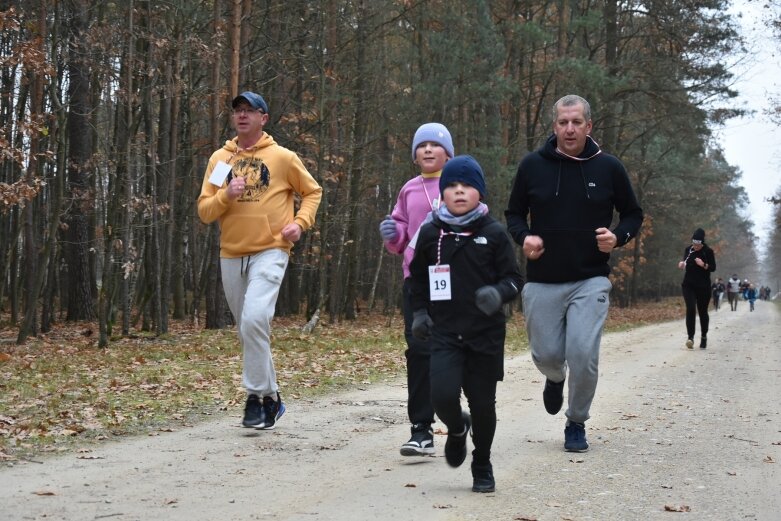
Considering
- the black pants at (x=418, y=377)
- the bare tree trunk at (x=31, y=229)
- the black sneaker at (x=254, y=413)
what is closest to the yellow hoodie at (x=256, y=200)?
the black sneaker at (x=254, y=413)

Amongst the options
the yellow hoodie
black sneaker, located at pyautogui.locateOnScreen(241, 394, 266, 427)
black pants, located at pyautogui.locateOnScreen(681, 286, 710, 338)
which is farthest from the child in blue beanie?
black pants, located at pyautogui.locateOnScreen(681, 286, 710, 338)

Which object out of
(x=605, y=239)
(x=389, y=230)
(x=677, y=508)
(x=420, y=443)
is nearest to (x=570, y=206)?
(x=605, y=239)

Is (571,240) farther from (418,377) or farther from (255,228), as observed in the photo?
(255,228)

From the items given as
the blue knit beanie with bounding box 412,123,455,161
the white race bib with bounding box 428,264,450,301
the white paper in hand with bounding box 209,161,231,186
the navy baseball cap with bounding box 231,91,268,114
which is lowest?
the white race bib with bounding box 428,264,450,301

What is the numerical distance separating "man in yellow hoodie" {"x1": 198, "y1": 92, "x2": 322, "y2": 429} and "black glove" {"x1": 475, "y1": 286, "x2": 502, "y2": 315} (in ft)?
7.75

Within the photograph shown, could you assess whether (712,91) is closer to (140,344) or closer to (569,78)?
(569,78)

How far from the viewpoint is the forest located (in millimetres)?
17844

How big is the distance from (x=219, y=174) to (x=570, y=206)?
2536 millimetres

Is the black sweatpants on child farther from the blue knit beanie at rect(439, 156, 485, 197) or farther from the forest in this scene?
the forest

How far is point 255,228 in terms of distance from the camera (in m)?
7.32

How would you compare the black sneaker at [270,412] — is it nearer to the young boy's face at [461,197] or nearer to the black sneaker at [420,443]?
the black sneaker at [420,443]

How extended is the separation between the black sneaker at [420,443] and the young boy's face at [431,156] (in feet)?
5.41

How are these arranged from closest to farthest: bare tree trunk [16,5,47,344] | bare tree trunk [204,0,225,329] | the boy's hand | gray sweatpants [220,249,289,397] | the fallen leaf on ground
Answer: the fallen leaf on ground → the boy's hand → gray sweatpants [220,249,289,397] → bare tree trunk [16,5,47,344] → bare tree trunk [204,0,225,329]

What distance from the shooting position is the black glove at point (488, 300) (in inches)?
204
